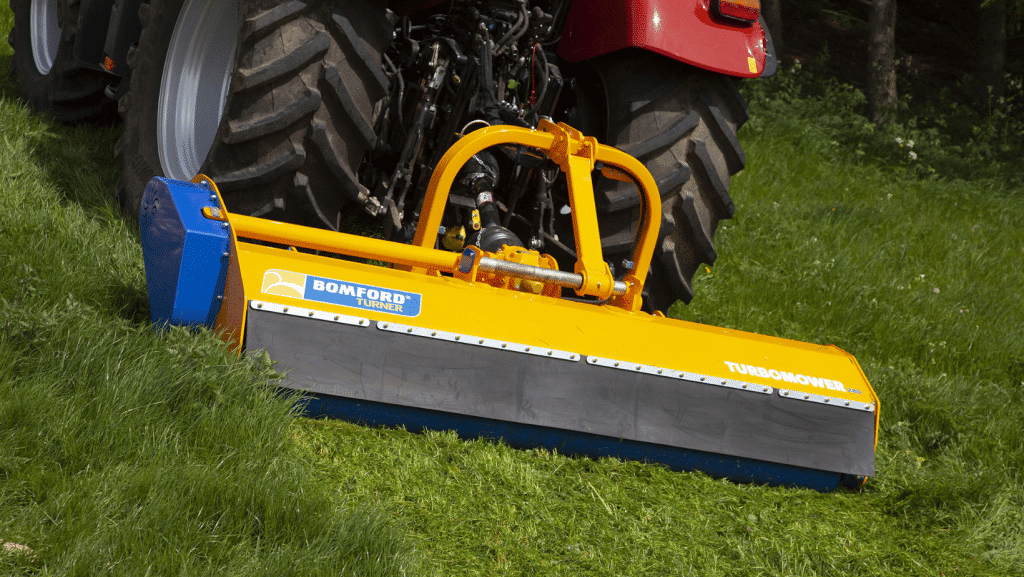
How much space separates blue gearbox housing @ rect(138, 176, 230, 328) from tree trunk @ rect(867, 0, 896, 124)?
7.12 metres

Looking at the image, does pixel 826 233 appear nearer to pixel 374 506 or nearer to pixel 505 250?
pixel 505 250

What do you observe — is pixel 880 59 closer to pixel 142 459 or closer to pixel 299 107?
pixel 299 107

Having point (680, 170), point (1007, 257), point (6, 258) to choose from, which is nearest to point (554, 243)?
point (680, 170)

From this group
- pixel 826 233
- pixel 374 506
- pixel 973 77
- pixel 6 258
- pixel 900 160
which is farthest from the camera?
pixel 973 77

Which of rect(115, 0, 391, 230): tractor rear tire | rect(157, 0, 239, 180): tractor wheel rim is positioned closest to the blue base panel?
rect(115, 0, 391, 230): tractor rear tire

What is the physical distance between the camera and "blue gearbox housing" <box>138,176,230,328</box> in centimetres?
214

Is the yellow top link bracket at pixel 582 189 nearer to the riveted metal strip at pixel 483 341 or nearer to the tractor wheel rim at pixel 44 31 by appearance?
the riveted metal strip at pixel 483 341

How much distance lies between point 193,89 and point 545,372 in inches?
67.8

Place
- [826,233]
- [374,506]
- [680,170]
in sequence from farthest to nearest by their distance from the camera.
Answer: [826,233] → [680,170] → [374,506]

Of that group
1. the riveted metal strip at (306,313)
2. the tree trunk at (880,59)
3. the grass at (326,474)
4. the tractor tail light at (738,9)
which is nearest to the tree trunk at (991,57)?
the tree trunk at (880,59)

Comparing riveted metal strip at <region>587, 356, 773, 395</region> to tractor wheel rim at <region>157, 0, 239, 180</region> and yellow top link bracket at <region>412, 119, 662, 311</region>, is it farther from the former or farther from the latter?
tractor wheel rim at <region>157, 0, 239, 180</region>

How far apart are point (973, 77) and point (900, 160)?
10.9ft

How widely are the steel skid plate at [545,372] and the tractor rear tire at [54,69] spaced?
7.66 ft

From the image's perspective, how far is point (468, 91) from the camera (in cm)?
315
